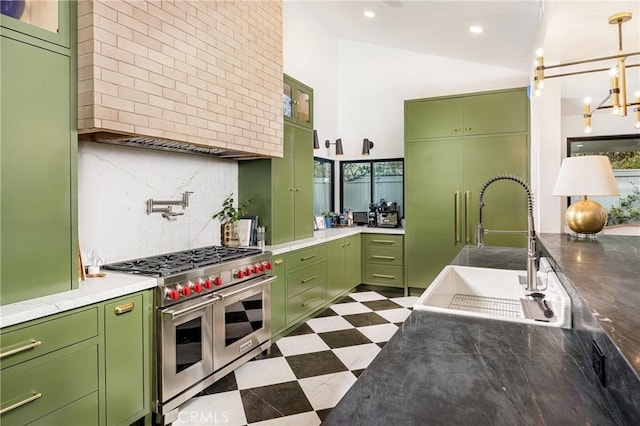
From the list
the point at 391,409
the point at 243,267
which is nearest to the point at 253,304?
the point at 243,267

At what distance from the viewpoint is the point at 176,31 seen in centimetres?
225

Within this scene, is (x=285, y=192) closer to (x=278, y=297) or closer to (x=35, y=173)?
(x=278, y=297)

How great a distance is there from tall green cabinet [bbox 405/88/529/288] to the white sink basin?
2.31 metres

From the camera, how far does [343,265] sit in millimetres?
4426

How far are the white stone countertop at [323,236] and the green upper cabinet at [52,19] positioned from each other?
6.30 ft

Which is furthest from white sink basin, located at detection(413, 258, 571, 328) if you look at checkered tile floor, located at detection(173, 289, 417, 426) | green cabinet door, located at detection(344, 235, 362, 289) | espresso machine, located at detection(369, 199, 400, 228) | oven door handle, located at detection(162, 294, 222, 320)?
espresso machine, located at detection(369, 199, 400, 228)

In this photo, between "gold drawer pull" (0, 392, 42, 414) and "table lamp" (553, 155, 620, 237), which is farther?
"table lamp" (553, 155, 620, 237)

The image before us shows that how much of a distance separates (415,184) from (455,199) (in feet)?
1.69

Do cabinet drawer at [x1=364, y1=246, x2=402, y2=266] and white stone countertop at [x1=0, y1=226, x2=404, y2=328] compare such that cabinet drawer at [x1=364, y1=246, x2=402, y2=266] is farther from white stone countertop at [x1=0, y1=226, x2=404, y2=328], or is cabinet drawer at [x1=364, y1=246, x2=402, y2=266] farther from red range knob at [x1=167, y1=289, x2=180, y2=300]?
white stone countertop at [x1=0, y1=226, x2=404, y2=328]

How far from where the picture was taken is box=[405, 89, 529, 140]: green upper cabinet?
13.6 feet

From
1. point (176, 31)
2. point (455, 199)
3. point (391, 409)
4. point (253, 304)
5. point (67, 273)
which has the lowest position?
point (253, 304)

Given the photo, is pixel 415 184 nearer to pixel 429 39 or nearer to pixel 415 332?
pixel 429 39

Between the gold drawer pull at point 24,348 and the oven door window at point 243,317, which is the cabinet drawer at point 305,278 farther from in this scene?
the gold drawer pull at point 24,348

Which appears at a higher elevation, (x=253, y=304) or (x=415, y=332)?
(x=415, y=332)
